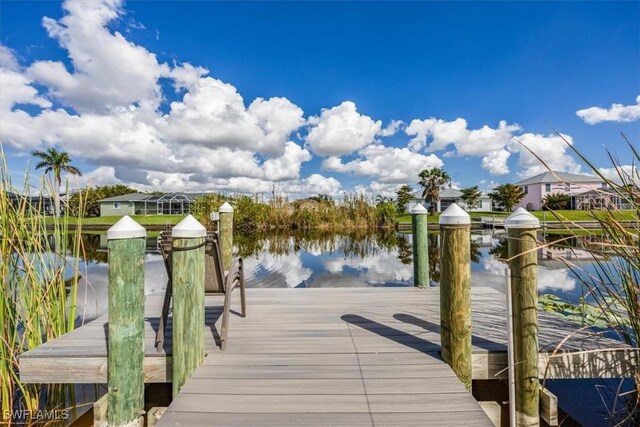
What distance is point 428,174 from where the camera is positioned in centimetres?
3700

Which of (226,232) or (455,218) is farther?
(226,232)

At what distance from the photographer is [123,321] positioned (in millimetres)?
1906

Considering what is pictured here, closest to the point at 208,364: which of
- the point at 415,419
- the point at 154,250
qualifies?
the point at 415,419

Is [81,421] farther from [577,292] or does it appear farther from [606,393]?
[577,292]

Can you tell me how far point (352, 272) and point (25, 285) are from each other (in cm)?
729

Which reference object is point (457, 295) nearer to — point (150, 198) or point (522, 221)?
point (522, 221)

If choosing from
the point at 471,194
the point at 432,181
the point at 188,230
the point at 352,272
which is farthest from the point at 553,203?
the point at 471,194

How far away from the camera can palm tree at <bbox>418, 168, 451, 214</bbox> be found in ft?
121

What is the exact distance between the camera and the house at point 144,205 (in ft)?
124

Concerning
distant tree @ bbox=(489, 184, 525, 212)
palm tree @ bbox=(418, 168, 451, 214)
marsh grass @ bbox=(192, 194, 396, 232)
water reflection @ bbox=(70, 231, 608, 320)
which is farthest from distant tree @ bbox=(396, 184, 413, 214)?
water reflection @ bbox=(70, 231, 608, 320)

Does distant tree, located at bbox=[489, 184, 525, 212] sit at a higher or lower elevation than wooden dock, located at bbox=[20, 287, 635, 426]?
higher

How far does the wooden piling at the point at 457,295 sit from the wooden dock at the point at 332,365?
4.9 inches

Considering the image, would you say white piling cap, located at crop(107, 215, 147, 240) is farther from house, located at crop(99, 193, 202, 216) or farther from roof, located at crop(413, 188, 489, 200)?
roof, located at crop(413, 188, 489, 200)

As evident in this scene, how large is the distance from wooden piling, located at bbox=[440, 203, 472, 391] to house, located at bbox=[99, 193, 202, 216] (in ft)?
128
